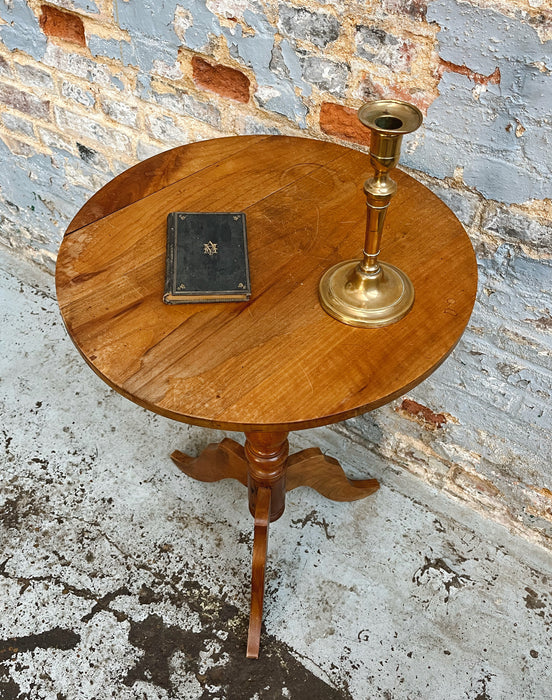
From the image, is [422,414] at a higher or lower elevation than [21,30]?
lower

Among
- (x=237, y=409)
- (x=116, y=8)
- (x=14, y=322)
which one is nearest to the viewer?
(x=237, y=409)

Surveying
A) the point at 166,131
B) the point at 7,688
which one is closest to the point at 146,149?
the point at 166,131

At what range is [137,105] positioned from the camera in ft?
6.49

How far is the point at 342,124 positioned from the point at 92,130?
955 mm

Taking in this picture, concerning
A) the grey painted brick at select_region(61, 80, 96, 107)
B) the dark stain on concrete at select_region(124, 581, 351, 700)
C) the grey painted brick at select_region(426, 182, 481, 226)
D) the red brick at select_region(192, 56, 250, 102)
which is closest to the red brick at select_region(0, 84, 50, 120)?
the grey painted brick at select_region(61, 80, 96, 107)

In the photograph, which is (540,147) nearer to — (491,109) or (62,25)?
(491,109)

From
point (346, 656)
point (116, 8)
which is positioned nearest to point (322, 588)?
point (346, 656)

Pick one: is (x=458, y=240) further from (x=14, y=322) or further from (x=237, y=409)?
(x=14, y=322)

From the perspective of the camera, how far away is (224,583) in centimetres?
182

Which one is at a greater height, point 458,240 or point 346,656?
point 458,240

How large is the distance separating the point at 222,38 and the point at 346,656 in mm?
1624

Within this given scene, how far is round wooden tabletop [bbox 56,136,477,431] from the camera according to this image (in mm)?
1070

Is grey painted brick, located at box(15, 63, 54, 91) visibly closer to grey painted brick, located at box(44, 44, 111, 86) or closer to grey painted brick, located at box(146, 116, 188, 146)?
grey painted brick, located at box(44, 44, 111, 86)

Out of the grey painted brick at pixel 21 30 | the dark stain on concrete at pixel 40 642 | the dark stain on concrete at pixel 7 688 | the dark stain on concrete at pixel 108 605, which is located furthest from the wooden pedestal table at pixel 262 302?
the grey painted brick at pixel 21 30
